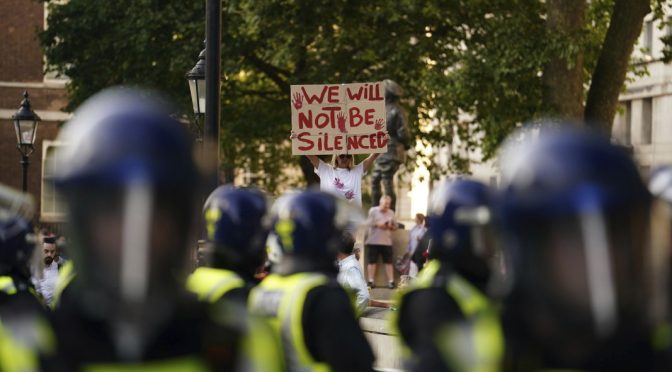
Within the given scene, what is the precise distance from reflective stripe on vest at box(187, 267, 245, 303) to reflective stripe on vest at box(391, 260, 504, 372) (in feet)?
2.95

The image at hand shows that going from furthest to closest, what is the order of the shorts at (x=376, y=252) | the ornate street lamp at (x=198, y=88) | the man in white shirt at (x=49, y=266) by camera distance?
the shorts at (x=376, y=252), the ornate street lamp at (x=198, y=88), the man in white shirt at (x=49, y=266)

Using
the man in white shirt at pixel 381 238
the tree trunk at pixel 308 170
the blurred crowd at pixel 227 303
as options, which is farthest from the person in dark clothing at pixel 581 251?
the tree trunk at pixel 308 170

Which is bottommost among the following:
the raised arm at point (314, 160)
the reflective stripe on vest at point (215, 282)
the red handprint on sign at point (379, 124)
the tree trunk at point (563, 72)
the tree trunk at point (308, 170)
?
the tree trunk at point (308, 170)

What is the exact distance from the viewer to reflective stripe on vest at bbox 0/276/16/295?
540 centimetres

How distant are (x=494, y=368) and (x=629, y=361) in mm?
398

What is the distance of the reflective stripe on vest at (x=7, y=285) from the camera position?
5.40 metres

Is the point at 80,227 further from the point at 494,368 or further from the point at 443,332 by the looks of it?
the point at 443,332

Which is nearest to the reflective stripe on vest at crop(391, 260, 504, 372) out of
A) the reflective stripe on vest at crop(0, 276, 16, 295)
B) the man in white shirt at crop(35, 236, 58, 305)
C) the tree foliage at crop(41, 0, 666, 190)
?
the reflective stripe on vest at crop(0, 276, 16, 295)

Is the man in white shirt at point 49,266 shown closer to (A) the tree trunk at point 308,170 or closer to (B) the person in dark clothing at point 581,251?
(B) the person in dark clothing at point 581,251

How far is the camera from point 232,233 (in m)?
5.00

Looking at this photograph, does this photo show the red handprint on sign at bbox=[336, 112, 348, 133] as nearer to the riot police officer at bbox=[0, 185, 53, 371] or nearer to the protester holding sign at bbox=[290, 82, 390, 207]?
the protester holding sign at bbox=[290, 82, 390, 207]

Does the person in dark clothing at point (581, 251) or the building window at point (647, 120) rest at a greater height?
the building window at point (647, 120)

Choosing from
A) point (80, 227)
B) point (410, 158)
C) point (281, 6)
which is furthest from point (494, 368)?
point (410, 158)

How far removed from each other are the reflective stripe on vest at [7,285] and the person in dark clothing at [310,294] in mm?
1040
